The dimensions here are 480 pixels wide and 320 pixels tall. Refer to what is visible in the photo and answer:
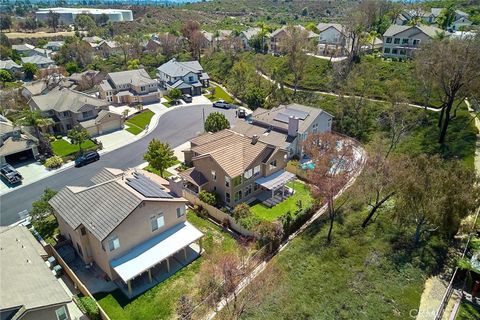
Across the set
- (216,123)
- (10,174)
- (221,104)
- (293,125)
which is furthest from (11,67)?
(293,125)

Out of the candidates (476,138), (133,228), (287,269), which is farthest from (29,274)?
(476,138)

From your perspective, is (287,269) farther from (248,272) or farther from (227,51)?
(227,51)

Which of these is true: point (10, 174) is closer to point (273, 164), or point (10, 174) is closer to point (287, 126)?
point (273, 164)

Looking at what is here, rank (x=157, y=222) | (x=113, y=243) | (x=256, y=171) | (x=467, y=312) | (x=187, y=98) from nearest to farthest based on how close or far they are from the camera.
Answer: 1. (x=467, y=312)
2. (x=113, y=243)
3. (x=157, y=222)
4. (x=256, y=171)
5. (x=187, y=98)

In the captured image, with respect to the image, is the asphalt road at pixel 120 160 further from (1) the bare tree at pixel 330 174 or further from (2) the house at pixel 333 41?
(2) the house at pixel 333 41

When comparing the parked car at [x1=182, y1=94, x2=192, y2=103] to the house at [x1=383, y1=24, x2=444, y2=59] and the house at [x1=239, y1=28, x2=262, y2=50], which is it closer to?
the house at [x1=239, y1=28, x2=262, y2=50]

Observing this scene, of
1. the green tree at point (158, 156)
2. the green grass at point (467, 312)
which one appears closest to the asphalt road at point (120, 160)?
the green tree at point (158, 156)
